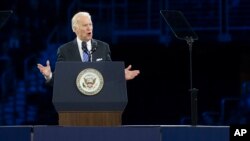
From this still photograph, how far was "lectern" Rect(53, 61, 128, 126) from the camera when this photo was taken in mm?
2875

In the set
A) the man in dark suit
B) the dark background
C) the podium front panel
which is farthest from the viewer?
the dark background

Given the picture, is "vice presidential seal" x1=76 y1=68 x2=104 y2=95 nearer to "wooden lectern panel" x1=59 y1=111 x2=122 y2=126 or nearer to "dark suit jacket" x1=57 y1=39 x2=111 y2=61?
"wooden lectern panel" x1=59 y1=111 x2=122 y2=126

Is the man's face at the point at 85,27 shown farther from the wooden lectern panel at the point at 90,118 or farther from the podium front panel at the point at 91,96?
the wooden lectern panel at the point at 90,118

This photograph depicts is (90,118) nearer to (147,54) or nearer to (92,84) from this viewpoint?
(92,84)

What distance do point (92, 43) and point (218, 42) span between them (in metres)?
2.98

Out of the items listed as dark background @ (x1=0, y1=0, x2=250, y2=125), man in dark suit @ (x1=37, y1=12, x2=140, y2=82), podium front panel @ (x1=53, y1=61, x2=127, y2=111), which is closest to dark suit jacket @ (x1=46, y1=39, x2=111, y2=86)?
man in dark suit @ (x1=37, y1=12, x2=140, y2=82)

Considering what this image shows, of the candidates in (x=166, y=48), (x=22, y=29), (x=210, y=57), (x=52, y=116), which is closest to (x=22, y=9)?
(x=22, y=29)

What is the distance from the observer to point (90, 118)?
2.90 meters

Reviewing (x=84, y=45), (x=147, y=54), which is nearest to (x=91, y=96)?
(x=84, y=45)

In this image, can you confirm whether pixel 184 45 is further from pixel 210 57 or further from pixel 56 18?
pixel 56 18

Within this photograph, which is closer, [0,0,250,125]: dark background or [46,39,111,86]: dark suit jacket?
[46,39,111,86]: dark suit jacket

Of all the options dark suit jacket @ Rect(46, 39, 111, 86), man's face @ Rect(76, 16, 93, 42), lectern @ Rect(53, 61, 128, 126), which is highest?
man's face @ Rect(76, 16, 93, 42)

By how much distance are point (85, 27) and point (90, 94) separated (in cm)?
74

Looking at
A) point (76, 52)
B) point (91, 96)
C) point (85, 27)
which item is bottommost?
point (91, 96)
